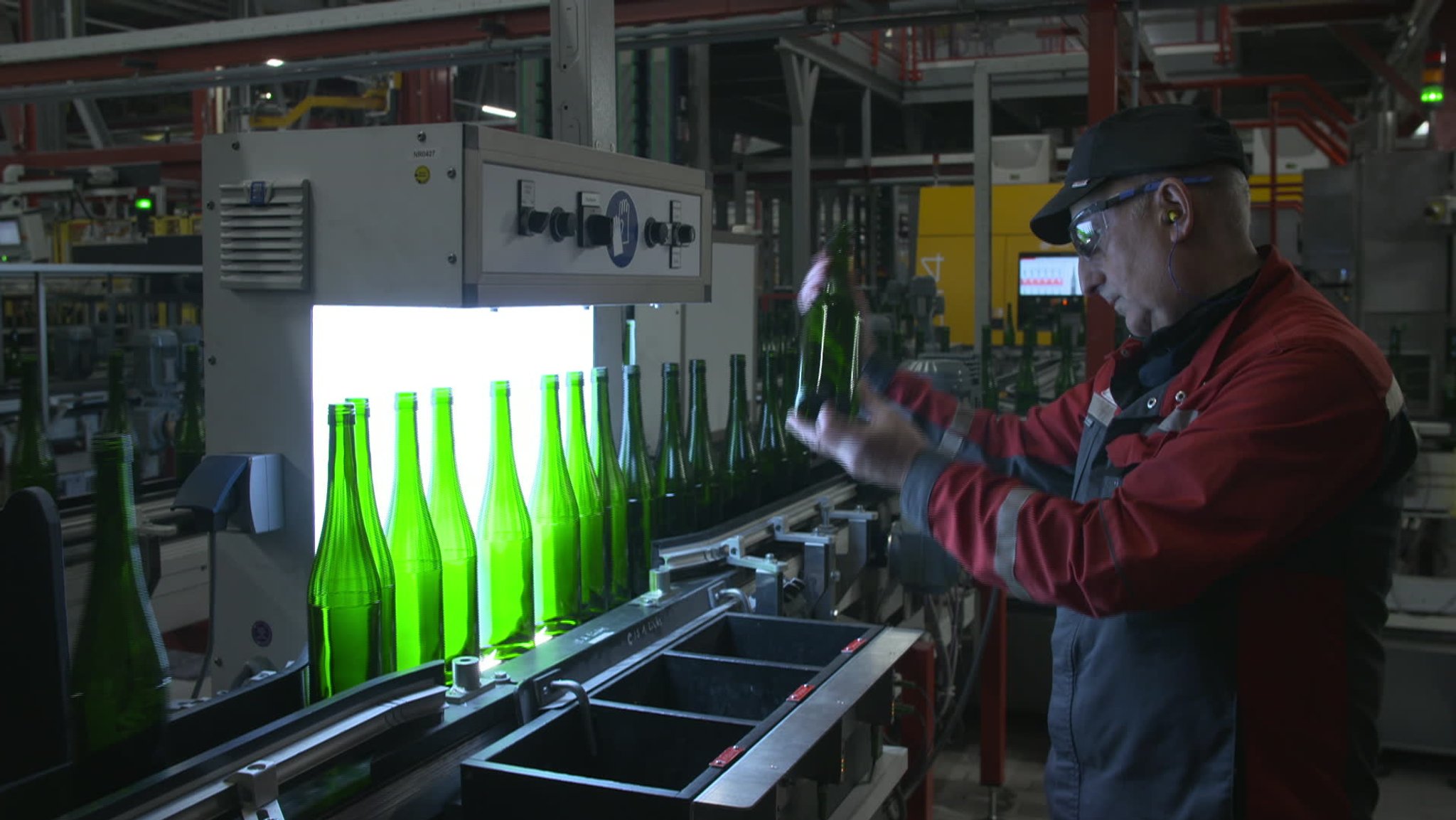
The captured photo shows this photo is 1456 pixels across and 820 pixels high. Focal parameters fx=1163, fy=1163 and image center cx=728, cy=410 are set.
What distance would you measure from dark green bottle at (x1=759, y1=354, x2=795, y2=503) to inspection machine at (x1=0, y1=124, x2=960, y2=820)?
74cm

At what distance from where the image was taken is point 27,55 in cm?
323

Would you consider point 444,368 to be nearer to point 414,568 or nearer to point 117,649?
point 414,568

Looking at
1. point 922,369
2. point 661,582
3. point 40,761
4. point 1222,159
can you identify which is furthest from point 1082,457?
point 40,761

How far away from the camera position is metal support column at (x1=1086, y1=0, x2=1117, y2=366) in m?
2.91

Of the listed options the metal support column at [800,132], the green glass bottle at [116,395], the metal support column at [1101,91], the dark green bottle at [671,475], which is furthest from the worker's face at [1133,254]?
the metal support column at [800,132]

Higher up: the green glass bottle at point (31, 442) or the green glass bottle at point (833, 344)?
the green glass bottle at point (833, 344)

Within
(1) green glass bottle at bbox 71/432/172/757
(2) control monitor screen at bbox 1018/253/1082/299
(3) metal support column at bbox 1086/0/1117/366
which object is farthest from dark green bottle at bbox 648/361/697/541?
(2) control monitor screen at bbox 1018/253/1082/299

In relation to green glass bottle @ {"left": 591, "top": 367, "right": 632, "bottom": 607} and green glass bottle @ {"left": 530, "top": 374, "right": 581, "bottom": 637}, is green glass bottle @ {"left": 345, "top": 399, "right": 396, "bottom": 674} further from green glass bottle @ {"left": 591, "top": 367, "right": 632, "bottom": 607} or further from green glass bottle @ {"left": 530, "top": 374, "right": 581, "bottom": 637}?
green glass bottle @ {"left": 591, "top": 367, "right": 632, "bottom": 607}

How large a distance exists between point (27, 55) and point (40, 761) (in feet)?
10.0

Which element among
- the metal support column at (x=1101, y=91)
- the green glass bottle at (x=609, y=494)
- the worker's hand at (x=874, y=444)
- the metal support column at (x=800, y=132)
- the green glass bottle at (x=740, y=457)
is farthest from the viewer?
the metal support column at (x=800, y=132)

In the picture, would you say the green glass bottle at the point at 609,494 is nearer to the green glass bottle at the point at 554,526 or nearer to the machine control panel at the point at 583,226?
the green glass bottle at the point at 554,526

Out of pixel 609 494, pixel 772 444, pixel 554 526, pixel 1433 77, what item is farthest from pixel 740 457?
pixel 1433 77

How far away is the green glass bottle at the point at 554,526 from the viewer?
1590 millimetres

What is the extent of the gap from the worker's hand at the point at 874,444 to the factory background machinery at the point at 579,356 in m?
0.22
